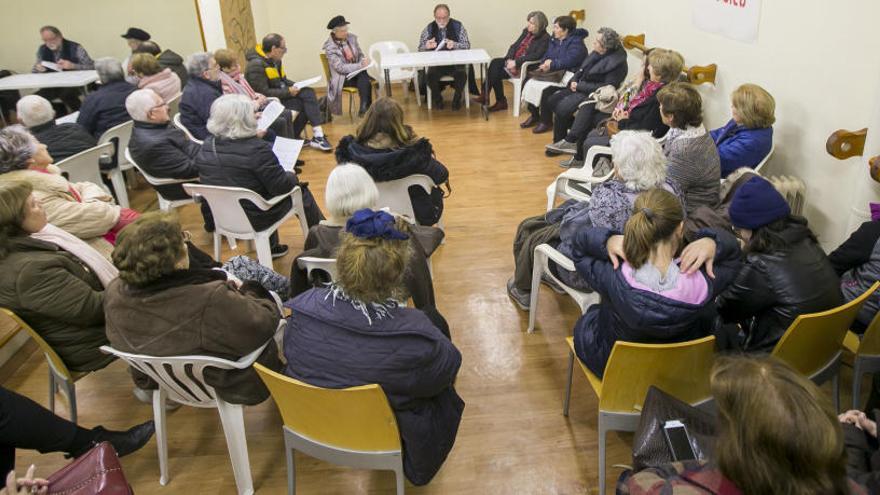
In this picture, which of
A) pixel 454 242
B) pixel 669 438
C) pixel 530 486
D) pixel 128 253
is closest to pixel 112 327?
pixel 128 253

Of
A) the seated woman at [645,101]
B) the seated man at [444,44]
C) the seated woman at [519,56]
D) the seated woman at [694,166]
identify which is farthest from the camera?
the seated man at [444,44]

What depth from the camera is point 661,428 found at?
1.82 meters

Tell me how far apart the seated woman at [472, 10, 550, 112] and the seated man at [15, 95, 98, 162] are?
4.01m

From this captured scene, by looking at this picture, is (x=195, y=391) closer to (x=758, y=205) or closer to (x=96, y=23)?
(x=758, y=205)

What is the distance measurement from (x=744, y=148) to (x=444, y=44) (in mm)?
4413

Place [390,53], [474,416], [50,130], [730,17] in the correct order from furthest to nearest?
1. [390,53]
2. [730,17]
3. [50,130]
4. [474,416]

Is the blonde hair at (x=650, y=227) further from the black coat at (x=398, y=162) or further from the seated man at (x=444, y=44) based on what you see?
the seated man at (x=444, y=44)

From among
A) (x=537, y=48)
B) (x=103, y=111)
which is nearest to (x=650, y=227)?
(x=103, y=111)

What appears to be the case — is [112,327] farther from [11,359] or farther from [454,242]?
[454,242]

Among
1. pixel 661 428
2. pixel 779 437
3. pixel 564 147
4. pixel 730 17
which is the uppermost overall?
pixel 730 17

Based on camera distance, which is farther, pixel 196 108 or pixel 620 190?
pixel 196 108

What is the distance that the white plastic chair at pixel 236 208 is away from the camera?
331cm

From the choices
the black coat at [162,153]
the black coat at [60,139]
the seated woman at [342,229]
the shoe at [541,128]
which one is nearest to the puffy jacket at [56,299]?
the seated woman at [342,229]

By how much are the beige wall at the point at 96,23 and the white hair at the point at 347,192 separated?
18.4 feet
